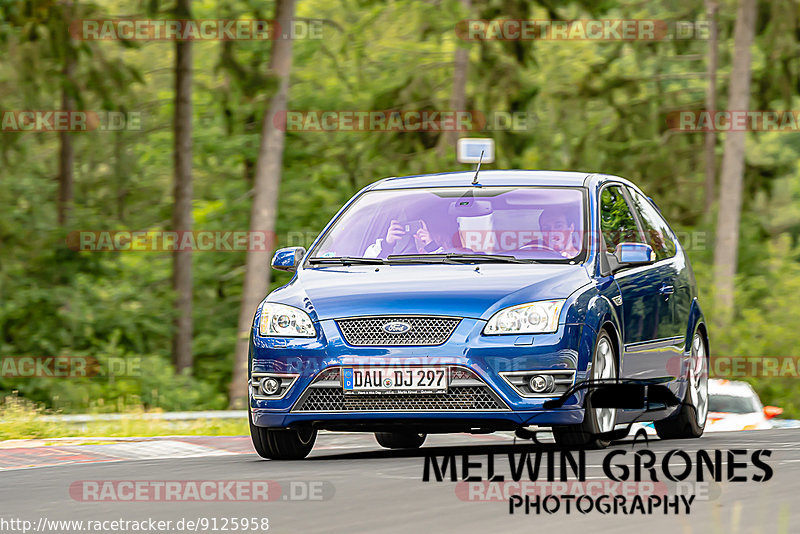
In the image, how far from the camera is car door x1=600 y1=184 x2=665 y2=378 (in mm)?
10469

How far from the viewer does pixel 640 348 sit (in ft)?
35.3

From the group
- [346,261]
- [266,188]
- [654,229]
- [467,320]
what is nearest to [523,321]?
[467,320]

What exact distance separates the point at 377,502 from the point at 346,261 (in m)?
3.08

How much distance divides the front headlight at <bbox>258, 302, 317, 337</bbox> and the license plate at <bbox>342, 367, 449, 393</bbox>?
1.32ft

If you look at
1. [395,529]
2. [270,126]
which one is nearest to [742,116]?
[270,126]

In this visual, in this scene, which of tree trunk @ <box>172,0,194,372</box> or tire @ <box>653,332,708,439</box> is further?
tree trunk @ <box>172,0,194,372</box>

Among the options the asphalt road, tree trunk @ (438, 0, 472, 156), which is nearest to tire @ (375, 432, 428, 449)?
the asphalt road

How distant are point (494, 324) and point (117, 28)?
23.5 metres

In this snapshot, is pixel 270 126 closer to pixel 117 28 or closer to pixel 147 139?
pixel 117 28

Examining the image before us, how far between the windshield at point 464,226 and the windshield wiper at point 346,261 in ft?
0.22

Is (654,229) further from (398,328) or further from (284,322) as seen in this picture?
(284,322)

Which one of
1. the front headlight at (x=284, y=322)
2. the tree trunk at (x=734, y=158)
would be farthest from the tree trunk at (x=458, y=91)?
the front headlight at (x=284, y=322)

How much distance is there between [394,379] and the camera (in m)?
9.35

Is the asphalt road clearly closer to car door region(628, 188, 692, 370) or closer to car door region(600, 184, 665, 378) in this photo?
car door region(600, 184, 665, 378)
